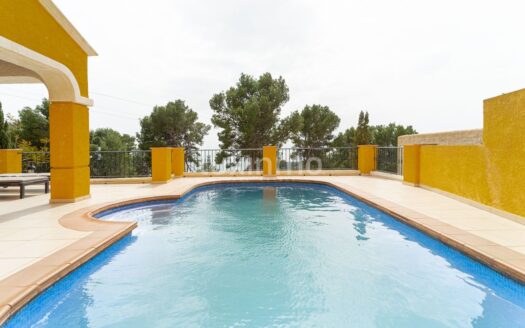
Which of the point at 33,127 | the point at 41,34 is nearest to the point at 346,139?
the point at 33,127

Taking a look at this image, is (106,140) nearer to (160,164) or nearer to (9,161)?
(9,161)

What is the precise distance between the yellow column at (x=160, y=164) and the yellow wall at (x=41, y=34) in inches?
142

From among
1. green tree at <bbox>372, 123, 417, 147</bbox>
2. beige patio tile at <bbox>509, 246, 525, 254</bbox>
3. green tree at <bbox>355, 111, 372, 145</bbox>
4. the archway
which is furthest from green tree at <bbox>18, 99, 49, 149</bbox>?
green tree at <bbox>372, 123, 417, 147</bbox>

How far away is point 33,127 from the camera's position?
23781mm

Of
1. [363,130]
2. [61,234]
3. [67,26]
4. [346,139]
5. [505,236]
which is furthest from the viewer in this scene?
[346,139]

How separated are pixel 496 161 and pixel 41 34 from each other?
8.87 metres

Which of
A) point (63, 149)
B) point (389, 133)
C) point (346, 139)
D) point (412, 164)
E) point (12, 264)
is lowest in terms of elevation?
point (12, 264)

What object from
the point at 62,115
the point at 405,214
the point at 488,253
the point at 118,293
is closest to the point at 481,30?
the point at 405,214

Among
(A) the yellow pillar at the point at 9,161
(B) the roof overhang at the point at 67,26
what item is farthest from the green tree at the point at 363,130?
(A) the yellow pillar at the point at 9,161

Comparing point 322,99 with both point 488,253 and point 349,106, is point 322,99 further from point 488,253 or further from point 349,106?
point 488,253

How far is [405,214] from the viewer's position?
5668mm

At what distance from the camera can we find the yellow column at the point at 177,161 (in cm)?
1251

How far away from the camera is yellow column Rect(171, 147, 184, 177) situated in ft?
41.0

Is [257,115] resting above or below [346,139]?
above
